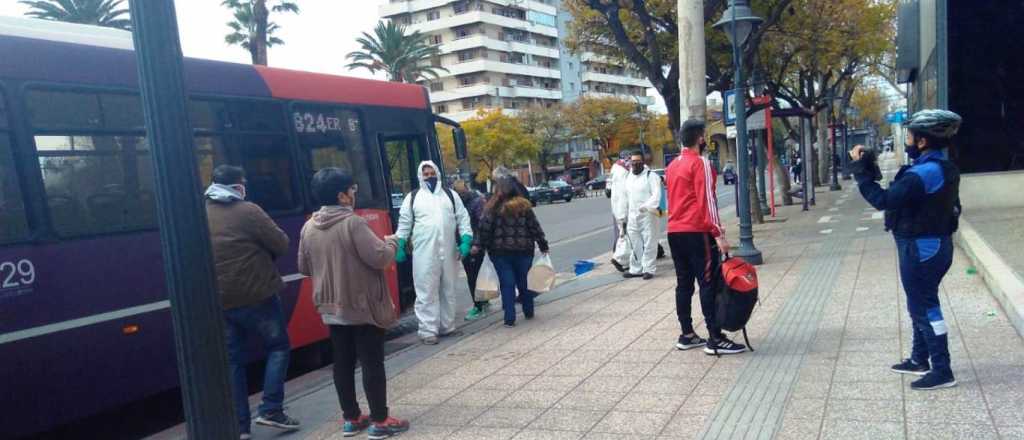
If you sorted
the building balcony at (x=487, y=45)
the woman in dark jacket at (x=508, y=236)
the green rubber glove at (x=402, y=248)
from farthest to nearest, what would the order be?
the building balcony at (x=487, y=45), the woman in dark jacket at (x=508, y=236), the green rubber glove at (x=402, y=248)

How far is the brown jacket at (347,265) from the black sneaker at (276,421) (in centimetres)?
91

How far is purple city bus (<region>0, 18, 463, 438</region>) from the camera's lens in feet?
17.4

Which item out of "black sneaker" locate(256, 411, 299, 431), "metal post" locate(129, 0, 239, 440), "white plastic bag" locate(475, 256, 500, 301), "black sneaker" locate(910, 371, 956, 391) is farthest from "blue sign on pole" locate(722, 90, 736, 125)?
"metal post" locate(129, 0, 239, 440)

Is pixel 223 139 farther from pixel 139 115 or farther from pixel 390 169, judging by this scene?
pixel 390 169

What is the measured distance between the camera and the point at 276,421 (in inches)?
213

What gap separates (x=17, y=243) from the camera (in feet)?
17.4

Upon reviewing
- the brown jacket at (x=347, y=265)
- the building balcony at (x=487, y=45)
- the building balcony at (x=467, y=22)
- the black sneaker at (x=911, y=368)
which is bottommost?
the black sneaker at (x=911, y=368)

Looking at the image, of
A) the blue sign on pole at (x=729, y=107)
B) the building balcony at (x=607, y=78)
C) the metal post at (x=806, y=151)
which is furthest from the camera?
the building balcony at (x=607, y=78)

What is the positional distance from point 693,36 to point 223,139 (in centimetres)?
838

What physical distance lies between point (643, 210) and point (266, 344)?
21.4 ft

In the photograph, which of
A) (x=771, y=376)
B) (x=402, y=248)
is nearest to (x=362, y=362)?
(x=771, y=376)

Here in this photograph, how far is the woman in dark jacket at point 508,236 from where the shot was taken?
27.9ft

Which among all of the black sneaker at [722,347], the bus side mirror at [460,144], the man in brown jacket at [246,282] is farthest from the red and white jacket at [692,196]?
the bus side mirror at [460,144]

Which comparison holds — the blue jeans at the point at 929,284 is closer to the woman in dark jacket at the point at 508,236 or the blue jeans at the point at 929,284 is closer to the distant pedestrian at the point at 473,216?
the woman in dark jacket at the point at 508,236
